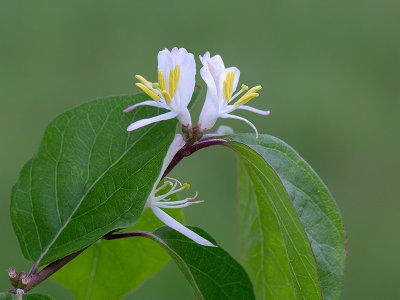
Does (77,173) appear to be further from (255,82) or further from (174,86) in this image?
(255,82)

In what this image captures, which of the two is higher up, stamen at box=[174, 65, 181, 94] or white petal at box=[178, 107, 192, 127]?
stamen at box=[174, 65, 181, 94]

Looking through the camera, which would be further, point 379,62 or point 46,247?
point 379,62

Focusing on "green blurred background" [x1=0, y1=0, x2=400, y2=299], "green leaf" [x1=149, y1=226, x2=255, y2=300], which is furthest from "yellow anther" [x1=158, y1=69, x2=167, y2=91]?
"green blurred background" [x1=0, y1=0, x2=400, y2=299]

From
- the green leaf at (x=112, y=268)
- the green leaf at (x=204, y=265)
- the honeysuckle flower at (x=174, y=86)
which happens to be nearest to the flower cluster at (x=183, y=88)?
the honeysuckle flower at (x=174, y=86)

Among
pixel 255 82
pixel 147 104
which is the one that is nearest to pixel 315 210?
pixel 147 104

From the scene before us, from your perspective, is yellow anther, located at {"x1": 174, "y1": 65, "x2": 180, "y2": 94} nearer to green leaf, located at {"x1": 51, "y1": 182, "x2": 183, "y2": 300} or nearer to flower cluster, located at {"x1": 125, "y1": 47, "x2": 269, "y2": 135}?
flower cluster, located at {"x1": 125, "y1": 47, "x2": 269, "y2": 135}

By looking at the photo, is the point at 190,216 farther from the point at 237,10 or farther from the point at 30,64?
the point at 237,10

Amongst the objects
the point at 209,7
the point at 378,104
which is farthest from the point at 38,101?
the point at 378,104

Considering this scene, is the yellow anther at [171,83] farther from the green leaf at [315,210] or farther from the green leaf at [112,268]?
the green leaf at [112,268]
